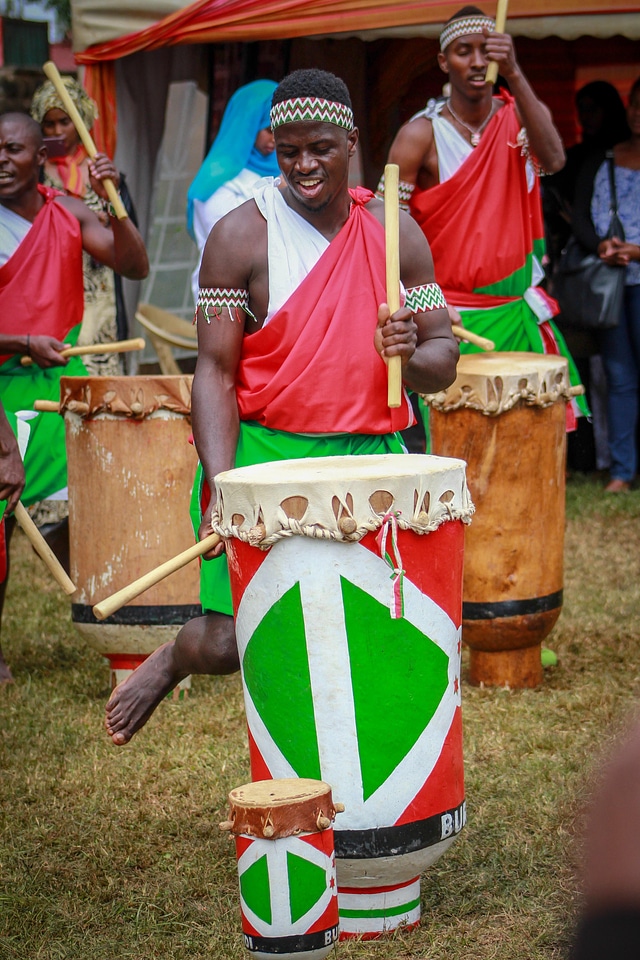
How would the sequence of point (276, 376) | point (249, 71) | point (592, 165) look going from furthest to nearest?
point (249, 71) < point (592, 165) < point (276, 376)

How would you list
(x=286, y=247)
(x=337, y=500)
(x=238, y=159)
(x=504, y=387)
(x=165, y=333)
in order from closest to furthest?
(x=337, y=500)
(x=286, y=247)
(x=504, y=387)
(x=238, y=159)
(x=165, y=333)

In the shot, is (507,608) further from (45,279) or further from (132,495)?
(45,279)

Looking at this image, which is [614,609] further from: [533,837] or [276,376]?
[276,376]

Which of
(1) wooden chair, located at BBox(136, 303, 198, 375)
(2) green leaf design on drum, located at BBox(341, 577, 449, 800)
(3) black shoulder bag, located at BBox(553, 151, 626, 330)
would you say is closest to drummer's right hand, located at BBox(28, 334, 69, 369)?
(2) green leaf design on drum, located at BBox(341, 577, 449, 800)

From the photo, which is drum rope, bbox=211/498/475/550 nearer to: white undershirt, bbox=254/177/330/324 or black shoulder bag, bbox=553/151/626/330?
white undershirt, bbox=254/177/330/324

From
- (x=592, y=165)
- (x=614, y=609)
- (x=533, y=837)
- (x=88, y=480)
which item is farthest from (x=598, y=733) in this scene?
(x=592, y=165)

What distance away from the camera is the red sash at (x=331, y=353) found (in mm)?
2887

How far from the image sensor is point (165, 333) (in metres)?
8.09

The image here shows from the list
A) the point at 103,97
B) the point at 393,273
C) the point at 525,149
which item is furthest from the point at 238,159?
the point at 393,273

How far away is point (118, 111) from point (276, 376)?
5.05 m

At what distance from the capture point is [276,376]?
9.53 feet

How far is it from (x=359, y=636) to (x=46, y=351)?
2499 mm

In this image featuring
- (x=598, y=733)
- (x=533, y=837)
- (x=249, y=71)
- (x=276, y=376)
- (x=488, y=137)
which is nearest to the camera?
(x=276, y=376)

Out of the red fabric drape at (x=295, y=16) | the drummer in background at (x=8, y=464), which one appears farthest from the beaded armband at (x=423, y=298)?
the red fabric drape at (x=295, y=16)
